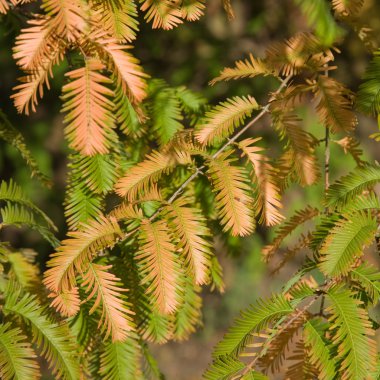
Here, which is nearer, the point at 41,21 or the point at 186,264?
the point at 41,21

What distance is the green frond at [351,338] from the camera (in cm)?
81

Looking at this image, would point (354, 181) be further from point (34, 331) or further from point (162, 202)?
point (34, 331)

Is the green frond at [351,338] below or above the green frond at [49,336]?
above

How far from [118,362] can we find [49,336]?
0.59 ft

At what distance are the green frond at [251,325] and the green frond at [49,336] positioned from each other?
0.27m

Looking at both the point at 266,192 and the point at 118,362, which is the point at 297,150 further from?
the point at 118,362

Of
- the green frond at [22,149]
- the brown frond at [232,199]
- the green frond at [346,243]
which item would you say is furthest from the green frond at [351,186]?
the green frond at [22,149]

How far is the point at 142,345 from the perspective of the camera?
1.24 m

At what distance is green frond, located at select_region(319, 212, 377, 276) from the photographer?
2.83 ft

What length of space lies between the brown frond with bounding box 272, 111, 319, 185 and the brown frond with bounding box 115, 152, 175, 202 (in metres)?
0.24

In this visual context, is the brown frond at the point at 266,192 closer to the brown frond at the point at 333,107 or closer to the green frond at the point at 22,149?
the brown frond at the point at 333,107

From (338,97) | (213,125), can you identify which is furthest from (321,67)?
(213,125)

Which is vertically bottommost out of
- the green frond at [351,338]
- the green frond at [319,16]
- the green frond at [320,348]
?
the green frond at [320,348]

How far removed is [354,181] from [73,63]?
60 cm
